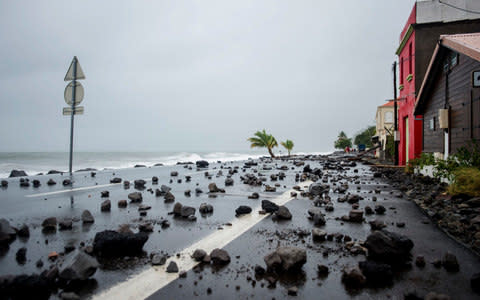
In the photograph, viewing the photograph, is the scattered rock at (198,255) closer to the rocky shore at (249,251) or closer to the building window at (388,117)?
the rocky shore at (249,251)

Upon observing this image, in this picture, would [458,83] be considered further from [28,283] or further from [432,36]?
[28,283]

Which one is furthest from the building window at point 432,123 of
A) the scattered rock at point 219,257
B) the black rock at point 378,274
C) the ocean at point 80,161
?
the ocean at point 80,161

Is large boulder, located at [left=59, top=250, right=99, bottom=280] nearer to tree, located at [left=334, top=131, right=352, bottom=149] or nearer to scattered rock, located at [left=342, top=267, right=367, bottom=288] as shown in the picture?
scattered rock, located at [left=342, top=267, right=367, bottom=288]

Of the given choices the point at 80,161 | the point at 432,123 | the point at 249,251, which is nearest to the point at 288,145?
the point at 80,161

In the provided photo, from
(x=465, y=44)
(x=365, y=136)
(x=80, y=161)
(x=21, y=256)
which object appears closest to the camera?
(x=21, y=256)

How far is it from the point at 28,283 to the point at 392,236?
3425 mm

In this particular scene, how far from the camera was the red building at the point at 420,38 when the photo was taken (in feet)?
49.0

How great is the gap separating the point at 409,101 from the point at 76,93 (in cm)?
1675

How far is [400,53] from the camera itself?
18844 mm

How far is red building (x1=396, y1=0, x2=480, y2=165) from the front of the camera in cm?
1494

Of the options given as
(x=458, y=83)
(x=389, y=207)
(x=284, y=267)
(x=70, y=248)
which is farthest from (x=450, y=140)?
(x=70, y=248)

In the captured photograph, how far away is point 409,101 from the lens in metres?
16.0

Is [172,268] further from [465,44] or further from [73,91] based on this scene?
[73,91]

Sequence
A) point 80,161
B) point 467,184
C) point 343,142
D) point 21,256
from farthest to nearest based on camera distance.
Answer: point 343,142 → point 80,161 → point 467,184 → point 21,256
